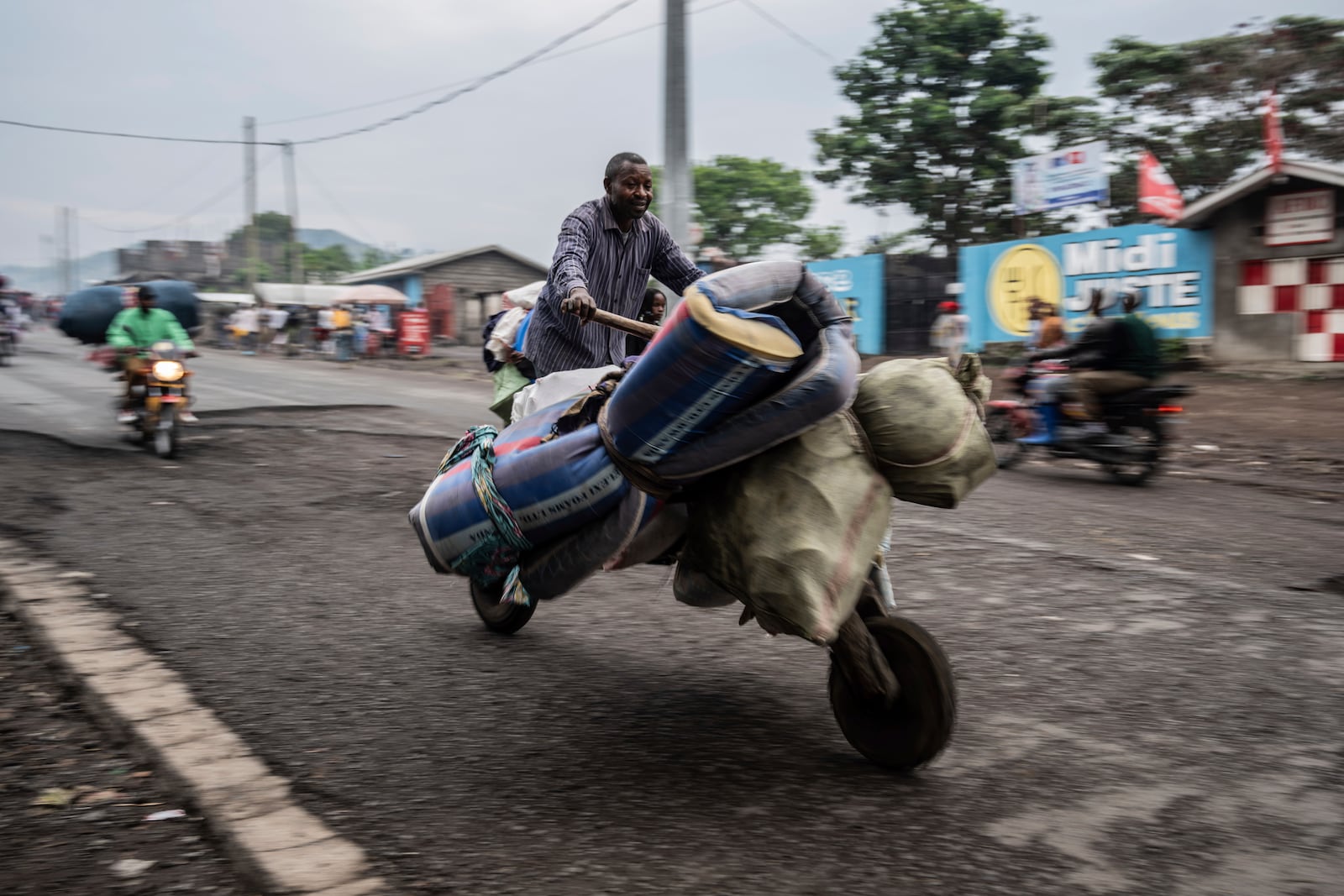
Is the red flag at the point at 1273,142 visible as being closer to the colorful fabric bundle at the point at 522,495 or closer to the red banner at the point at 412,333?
the colorful fabric bundle at the point at 522,495

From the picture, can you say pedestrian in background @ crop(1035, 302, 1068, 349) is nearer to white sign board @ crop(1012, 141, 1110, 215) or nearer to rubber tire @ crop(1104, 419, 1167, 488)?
rubber tire @ crop(1104, 419, 1167, 488)

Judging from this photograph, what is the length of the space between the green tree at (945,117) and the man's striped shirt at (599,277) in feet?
73.8

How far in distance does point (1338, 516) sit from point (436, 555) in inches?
260

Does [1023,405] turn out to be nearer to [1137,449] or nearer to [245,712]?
[1137,449]

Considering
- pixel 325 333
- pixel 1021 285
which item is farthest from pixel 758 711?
pixel 325 333

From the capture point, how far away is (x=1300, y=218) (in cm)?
1518

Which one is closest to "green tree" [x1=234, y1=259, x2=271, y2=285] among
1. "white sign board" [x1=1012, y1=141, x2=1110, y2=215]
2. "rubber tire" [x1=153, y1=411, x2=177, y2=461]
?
"white sign board" [x1=1012, y1=141, x2=1110, y2=215]

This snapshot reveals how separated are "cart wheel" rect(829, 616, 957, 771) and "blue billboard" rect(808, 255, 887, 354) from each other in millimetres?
19473

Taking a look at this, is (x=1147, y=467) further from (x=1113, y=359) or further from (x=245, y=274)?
(x=245, y=274)

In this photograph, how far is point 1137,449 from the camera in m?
8.64

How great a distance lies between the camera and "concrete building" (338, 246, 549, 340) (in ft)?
129

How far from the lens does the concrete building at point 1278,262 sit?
1480 cm

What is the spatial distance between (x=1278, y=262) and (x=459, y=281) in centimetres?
3206

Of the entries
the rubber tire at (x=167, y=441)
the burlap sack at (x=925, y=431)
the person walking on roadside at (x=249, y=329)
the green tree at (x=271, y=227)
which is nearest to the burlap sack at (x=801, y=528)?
the burlap sack at (x=925, y=431)
